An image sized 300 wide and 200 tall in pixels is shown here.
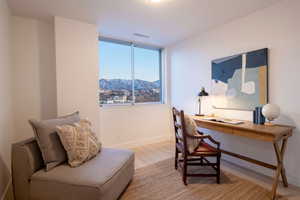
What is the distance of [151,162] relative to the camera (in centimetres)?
276

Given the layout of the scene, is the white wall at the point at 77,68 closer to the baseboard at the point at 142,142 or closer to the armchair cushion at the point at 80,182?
the baseboard at the point at 142,142

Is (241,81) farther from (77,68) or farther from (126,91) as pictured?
(77,68)

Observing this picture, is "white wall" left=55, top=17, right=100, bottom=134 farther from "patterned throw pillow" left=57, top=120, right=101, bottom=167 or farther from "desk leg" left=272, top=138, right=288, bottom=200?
"desk leg" left=272, top=138, right=288, bottom=200

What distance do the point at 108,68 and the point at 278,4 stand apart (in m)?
2.96

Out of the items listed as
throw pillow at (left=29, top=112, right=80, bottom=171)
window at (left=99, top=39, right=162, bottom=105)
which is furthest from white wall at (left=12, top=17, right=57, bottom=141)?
throw pillow at (left=29, top=112, right=80, bottom=171)

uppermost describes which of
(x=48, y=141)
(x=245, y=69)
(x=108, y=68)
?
(x=108, y=68)

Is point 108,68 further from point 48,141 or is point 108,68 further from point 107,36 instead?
point 48,141

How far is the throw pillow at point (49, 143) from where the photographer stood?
1624mm

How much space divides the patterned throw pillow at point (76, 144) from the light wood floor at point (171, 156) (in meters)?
1.10

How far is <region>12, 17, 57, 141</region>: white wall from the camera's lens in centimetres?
248

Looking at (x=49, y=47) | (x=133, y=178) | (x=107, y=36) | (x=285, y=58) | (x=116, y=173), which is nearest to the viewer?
(x=116, y=173)

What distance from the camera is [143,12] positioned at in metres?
2.41

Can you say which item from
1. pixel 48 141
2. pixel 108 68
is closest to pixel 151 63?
pixel 108 68

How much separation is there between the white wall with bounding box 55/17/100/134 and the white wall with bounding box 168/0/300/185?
6.82ft
